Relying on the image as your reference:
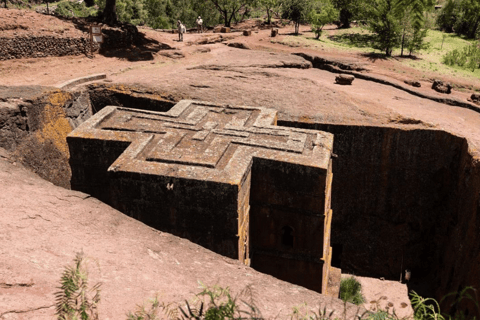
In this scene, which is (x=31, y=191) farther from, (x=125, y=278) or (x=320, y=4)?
(x=320, y=4)

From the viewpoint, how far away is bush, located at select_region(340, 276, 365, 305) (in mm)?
8922

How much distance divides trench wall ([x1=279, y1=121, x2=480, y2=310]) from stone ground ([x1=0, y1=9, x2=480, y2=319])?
1.18ft

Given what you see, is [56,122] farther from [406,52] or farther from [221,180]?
[406,52]

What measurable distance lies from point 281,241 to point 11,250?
4.31 metres

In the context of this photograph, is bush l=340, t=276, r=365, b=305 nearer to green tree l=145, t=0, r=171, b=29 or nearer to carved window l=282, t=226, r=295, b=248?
carved window l=282, t=226, r=295, b=248

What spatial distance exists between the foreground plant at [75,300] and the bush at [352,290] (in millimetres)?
6755

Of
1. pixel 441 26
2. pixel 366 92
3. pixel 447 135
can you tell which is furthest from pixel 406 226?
pixel 441 26

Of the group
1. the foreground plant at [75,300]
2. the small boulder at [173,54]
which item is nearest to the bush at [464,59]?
the small boulder at [173,54]

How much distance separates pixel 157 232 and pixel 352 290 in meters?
5.72

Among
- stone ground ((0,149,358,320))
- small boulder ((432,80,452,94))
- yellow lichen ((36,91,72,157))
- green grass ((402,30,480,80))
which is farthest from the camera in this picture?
green grass ((402,30,480,80))

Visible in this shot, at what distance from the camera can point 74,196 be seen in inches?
219

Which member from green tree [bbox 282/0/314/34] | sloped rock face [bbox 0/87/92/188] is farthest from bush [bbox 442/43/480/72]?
sloped rock face [bbox 0/87/92/188]

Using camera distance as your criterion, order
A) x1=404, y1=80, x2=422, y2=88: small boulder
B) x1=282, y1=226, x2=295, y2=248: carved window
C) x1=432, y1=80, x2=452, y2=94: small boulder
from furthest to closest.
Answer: x1=404, y1=80, x2=422, y2=88: small boulder < x1=432, y1=80, x2=452, y2=94: small boulder < x1=282, y1=226, x2=295, y2=248: carved window

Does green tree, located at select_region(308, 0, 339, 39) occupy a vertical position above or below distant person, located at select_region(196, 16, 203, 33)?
above
